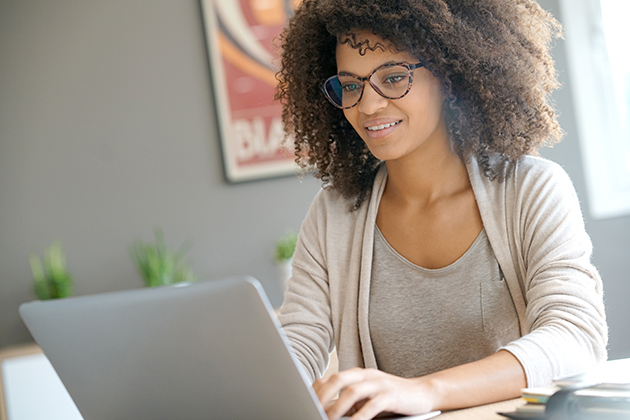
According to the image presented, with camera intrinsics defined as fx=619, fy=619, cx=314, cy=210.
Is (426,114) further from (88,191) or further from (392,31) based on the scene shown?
(88,191)

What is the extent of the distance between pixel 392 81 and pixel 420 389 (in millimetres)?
740

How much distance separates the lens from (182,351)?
774mm

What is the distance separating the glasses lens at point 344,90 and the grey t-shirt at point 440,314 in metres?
0.39

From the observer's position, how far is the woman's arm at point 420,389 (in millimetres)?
893

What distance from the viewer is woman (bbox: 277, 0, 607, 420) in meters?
1.36

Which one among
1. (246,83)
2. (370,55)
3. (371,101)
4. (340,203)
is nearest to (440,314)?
(340,203)

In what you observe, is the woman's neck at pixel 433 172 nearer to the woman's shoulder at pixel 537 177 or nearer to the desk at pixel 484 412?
the woman's shoulder at pixel 537 177

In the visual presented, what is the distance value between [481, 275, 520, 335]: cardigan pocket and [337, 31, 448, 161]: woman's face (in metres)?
0.36

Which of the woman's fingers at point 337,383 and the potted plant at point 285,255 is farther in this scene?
the potted plant at point 285,255

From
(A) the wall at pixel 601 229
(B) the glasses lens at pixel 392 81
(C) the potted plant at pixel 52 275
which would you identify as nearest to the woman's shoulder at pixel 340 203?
(B) the glasses lens at pixel 392 81

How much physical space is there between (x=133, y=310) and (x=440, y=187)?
0.96 m

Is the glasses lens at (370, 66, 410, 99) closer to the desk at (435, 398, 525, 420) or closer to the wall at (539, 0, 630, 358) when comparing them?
the desk at (435, 398, 525, 420)

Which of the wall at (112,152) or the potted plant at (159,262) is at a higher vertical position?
the wall at (112,152)

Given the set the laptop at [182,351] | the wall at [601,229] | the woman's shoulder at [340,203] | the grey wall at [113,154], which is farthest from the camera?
the wall at [601,229]
